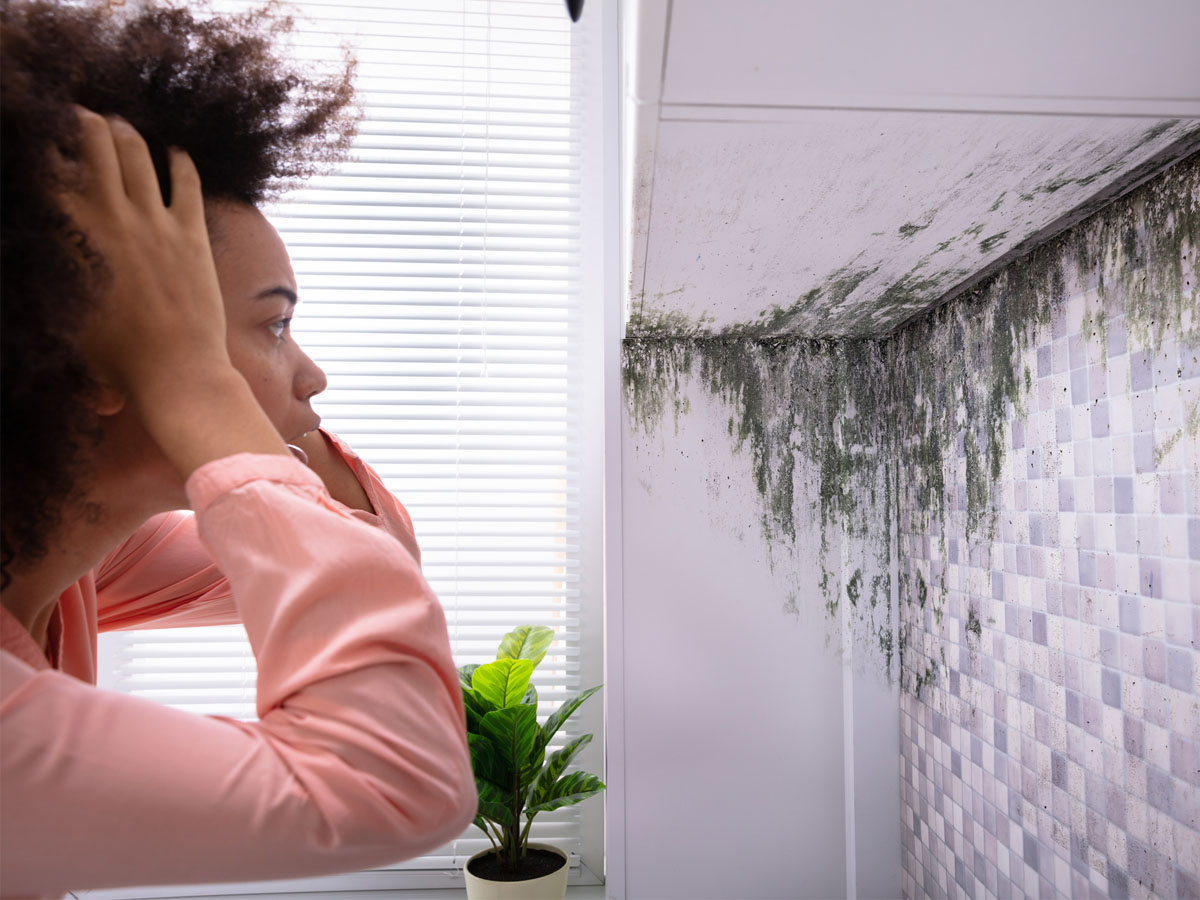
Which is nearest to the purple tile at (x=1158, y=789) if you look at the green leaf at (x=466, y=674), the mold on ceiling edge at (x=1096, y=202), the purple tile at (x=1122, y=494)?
the purple tile at (x=1122, y=494)

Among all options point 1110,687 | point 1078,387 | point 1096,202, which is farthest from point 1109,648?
point 1096,202

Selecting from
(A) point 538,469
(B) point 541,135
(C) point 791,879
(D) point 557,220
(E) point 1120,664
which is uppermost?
(B) point 541,135

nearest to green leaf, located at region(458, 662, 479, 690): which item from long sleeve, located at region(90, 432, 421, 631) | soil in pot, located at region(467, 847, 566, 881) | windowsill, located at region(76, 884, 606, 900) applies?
soil in pot, located at region(467, 847, 566, 881)

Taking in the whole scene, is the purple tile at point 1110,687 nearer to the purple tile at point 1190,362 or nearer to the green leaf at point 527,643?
the purple tile at point 1190,362

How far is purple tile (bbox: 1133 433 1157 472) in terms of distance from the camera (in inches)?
26.9

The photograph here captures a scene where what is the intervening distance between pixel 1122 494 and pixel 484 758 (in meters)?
0.97

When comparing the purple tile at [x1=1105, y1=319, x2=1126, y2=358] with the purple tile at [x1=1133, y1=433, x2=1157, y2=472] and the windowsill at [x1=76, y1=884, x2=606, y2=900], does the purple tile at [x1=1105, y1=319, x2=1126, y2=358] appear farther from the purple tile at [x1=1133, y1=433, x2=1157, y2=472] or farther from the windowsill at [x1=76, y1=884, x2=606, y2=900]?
the windowsill at [x1=76, y1=884, x2=606, y2=900]

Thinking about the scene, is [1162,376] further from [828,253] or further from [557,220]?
[557,220]

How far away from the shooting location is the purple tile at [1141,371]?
69 cm

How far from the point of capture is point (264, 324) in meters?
0.49

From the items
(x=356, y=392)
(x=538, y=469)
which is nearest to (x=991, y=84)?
(x=538, y=469)

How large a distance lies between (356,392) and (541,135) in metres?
0.65

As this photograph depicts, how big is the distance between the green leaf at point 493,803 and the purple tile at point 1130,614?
0.94m

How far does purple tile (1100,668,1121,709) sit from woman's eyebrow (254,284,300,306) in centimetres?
74
